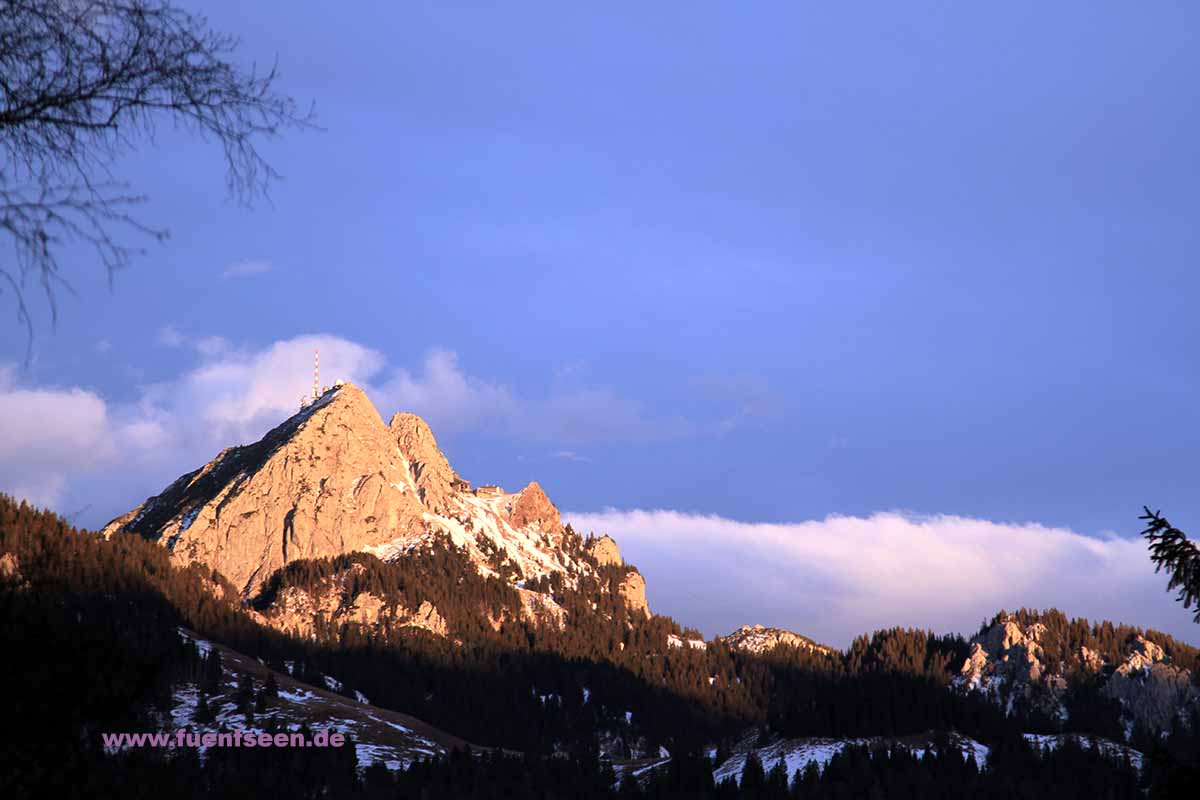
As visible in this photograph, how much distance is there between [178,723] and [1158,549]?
184563mm

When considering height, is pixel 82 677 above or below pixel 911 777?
below

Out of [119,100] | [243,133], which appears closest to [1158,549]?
[243,133]

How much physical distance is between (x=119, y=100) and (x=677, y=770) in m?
192

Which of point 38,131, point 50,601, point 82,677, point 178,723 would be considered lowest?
point 82,677

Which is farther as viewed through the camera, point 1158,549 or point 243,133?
point 1158,549

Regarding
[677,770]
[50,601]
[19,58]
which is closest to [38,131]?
[19,58]

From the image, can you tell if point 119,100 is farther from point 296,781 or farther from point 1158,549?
point 296,781

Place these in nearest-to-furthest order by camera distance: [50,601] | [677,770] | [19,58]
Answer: [19,58], [50,601], [677,770]

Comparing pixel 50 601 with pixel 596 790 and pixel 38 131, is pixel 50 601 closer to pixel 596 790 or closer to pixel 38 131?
pixel 38 131

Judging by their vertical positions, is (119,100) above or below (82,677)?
above

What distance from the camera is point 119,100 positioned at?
13852 millimetres

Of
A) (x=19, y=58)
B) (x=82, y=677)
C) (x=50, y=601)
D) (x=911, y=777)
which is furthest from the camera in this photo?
(x=911, y=777)

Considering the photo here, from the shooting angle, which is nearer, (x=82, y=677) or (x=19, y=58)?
(x=19, y=58)

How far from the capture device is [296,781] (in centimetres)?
15462
